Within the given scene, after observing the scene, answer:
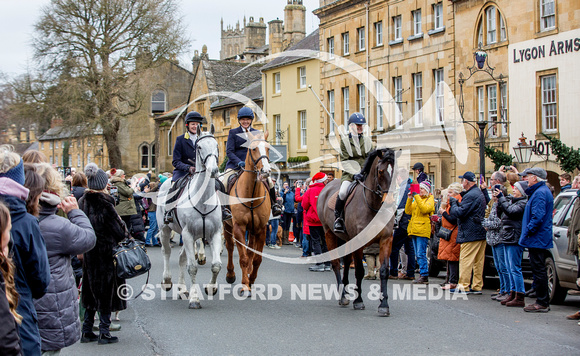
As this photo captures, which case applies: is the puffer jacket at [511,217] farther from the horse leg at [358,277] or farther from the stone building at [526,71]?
the stone building at [526,71]

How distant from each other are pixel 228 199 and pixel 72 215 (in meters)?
6.07

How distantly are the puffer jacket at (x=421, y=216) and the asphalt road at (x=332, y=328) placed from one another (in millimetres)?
1874

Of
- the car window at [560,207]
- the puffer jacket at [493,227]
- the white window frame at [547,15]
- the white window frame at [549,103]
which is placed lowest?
the puffer jacket at [493,227]

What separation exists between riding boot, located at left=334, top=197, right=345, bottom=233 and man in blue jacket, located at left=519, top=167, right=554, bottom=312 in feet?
9.21

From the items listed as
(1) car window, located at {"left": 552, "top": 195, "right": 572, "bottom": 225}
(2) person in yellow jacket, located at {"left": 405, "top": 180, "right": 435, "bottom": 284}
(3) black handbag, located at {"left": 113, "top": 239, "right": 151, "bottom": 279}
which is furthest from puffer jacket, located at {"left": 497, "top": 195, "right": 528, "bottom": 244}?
(3) black handbag, located at {"left": 113, "top": 239, "right": 151, "bottom": 279}

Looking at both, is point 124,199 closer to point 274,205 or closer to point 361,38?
point 274,205

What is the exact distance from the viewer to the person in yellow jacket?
14188 mm

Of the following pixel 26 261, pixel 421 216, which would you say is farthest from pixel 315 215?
pixel 26 261

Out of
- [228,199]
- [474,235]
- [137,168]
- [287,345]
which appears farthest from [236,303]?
[137,168]

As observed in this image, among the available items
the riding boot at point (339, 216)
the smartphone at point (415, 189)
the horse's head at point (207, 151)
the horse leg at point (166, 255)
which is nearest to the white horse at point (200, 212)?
the horse's head at point (207, 151)

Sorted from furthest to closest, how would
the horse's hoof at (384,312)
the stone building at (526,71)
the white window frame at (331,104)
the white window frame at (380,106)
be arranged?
the white window frame at (331,104) < the white window frame at (380,106) < the stone building at (526,71) < the horse's hoof at (384,312)

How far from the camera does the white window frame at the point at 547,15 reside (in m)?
26.7

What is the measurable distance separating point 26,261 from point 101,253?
3.99 metres

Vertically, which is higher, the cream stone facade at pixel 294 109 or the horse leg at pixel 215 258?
the cream stone facade at pixel 294 109
